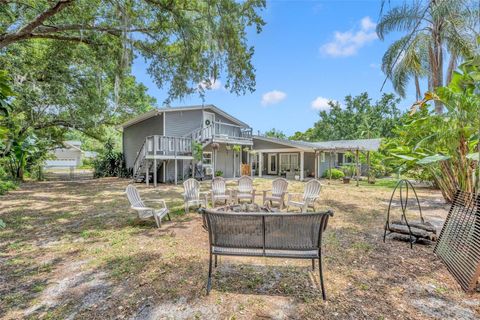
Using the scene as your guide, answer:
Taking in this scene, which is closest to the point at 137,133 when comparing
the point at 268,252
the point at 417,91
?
the point at 268,252

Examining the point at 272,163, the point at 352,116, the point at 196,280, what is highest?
the point at 352,116

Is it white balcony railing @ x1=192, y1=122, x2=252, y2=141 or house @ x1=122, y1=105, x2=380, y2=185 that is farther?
white balcony railing @ x1=192, y1=122, x2=252, y2=141

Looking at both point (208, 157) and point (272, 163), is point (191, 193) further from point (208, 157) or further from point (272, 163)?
point (272, 163)

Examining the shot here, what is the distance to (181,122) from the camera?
17359 millimetres

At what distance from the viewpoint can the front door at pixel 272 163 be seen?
24000mm

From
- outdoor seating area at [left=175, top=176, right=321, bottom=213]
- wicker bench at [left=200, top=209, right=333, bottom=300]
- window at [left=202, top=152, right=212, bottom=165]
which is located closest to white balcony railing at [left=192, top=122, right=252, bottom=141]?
window at [left=202, top=152, right=212, bottom=165]

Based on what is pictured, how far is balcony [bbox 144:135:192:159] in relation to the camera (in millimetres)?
14188

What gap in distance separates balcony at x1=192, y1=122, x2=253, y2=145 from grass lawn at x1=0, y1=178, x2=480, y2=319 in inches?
465

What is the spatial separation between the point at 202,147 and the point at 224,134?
336cm

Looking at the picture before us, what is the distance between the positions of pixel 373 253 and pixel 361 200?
6.21 meters

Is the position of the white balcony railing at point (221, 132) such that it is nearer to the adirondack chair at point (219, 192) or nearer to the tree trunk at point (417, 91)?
the adirondack chair at point (219, 192)

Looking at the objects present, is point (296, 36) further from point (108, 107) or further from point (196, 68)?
point (108, 107)

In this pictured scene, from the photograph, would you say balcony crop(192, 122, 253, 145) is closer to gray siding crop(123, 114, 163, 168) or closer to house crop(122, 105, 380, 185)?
house crop(122, 105, 380, 185)

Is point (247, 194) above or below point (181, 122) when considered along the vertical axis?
below
